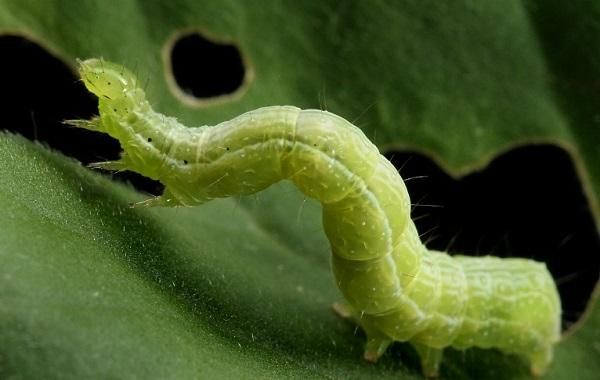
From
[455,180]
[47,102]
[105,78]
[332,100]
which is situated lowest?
[455,180]

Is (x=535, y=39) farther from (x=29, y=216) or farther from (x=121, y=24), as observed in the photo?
(x=29, y=216)

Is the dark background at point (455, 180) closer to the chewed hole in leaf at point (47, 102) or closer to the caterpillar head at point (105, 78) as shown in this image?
the chewed hole in leaf at point (47, 102)

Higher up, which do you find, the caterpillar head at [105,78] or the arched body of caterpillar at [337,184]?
the caterpillar head at [105,78]

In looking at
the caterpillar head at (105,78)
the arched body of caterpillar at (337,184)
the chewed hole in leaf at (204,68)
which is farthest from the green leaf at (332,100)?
→ the caterpillar head at (105,78)

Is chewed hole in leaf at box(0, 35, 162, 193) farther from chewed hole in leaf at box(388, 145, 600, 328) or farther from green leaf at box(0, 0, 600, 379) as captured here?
chewed hole in leaf at box(388, 145, 600, 328)

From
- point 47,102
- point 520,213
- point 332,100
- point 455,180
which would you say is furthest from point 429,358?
point 47,102

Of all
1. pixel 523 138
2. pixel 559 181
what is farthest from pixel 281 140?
pixel 559 181

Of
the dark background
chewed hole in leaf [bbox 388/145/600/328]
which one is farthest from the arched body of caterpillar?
chewed hole in leaf [bbox 388/145/600/328]

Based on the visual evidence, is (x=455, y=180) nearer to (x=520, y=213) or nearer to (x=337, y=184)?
(x=520, y=213)
